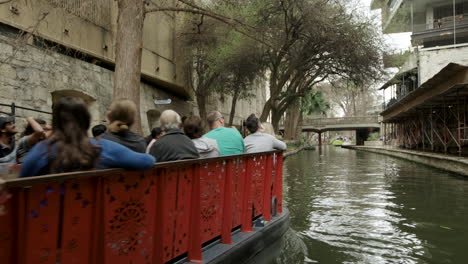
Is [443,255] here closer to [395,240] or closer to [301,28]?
[395,240]

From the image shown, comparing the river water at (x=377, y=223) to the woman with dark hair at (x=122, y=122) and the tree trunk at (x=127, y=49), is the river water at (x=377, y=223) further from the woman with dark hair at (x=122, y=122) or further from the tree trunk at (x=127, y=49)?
the tree trunk at (x=127, y=49)

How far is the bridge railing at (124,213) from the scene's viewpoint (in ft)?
6.09

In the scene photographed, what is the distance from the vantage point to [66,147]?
2148 mm

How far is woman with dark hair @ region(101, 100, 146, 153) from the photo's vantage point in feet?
9.09

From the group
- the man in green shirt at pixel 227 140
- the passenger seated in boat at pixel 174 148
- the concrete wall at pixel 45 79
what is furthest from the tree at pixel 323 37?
the passenger seated in boat at pixel 174 148

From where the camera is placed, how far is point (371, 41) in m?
20.0

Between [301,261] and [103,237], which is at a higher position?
[103,237]

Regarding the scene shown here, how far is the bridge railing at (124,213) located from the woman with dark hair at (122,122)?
15.1 inches

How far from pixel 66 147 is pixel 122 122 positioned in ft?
2.32

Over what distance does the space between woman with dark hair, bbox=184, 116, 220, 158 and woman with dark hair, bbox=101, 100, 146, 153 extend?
1.29 meters

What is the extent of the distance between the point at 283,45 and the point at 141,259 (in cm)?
1815

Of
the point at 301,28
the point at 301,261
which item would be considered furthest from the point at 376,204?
the point at 301,28

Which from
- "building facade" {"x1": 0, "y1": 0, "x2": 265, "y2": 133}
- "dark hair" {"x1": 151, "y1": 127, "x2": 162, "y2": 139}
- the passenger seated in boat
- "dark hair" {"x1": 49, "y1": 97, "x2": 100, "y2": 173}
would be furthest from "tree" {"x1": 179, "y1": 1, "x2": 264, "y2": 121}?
"dark hair" {"x1": 49, "y1": 97, "x2": 100, "y2": 173}

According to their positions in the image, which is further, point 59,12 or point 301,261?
point 59,12
